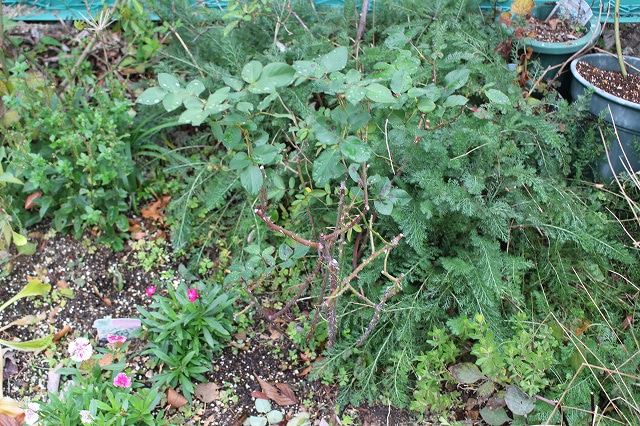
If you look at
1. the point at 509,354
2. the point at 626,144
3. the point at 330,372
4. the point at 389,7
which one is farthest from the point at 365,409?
the point at 389,7

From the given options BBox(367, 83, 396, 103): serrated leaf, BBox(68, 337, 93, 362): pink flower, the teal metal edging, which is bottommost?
BBox(68, 337, 93, 362): pink flower

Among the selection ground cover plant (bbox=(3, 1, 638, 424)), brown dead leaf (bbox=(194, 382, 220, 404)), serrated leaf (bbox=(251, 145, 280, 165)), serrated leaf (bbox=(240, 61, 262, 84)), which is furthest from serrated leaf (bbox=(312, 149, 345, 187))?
brown dead leaf (bbox=(194, 382, 220, 404))

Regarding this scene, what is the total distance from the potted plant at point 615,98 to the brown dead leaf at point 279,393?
5.83ft

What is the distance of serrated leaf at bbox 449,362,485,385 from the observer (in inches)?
94.0

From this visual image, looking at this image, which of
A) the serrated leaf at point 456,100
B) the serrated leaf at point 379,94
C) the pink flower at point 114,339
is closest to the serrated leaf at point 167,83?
the serrated leaf at point 379,94

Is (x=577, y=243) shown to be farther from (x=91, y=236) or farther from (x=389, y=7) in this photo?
(x=91, y=236)

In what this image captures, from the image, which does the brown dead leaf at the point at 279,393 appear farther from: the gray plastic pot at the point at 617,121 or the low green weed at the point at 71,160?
the gray plastic pot at the point at 617,121

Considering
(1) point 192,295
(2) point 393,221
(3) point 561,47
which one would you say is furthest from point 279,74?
(3) point 561,47

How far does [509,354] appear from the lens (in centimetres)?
226

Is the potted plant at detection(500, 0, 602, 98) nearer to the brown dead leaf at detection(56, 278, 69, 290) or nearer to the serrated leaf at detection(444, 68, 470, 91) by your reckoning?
the serrated leaf at detection(444, 68, 470, 91)

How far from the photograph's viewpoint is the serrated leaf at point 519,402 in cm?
229

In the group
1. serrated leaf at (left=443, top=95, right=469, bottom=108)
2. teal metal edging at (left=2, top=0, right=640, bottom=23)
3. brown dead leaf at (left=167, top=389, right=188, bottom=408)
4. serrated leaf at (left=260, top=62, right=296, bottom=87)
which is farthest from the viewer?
teal metal edging at (left=2, top=0, right=640, bottom=23)

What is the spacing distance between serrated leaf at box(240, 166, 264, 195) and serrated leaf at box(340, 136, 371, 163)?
0.28 meters

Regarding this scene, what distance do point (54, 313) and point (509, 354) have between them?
198 centimetres
